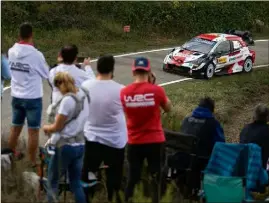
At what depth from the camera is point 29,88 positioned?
8.02 meters

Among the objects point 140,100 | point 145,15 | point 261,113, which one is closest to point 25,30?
point 140,100

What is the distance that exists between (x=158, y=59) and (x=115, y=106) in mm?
15916

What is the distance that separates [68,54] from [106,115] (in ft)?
2.95

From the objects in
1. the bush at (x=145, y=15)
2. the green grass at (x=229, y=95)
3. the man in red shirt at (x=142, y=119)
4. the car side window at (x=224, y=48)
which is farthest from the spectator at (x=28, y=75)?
the bush at (x=145, y=15)

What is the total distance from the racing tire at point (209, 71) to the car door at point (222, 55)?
285 mm

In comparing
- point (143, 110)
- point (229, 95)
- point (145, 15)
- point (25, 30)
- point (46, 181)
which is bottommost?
point (229, 95)

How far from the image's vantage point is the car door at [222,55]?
2135cm

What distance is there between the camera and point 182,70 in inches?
822

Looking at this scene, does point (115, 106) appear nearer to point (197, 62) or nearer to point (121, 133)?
point (121, 133)

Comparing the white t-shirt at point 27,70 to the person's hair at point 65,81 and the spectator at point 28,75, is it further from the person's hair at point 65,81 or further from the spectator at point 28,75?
the person's hair at point 65,81

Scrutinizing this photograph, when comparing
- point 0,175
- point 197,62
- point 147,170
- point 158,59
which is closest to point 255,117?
point 147,170

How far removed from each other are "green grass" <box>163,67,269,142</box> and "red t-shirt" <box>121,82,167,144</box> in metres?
7.32

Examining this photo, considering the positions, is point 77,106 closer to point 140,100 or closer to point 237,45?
point 140,100

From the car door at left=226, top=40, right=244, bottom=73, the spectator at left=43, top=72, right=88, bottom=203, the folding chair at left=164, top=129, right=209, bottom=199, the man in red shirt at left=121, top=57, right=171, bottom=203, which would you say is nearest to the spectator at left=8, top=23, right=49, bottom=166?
the spectator at left=43, top=72, right=88, bottom=203
